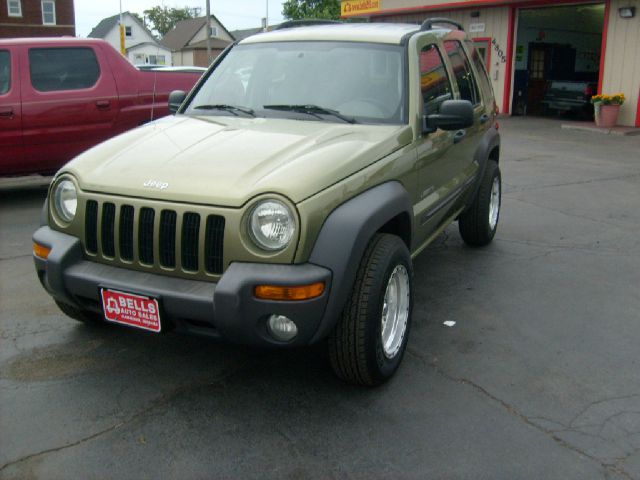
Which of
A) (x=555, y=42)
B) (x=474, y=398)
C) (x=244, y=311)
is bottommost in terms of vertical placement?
(x=474, y=398)

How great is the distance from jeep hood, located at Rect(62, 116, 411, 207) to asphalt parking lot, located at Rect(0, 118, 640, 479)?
102 centimetres

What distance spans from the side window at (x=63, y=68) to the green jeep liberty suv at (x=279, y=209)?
415 cm

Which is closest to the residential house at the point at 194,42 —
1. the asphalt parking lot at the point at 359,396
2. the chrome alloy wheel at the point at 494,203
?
the chrome alloy wheel at the point at 494,203

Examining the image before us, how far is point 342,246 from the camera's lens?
3020 mm

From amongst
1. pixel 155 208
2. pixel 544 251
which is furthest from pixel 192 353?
pixel 544 251

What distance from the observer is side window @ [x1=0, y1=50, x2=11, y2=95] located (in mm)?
7574

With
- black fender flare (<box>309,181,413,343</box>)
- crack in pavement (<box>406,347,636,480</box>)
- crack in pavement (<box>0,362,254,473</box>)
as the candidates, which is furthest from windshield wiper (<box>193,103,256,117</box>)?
crack in pavement (<box>406,347,636,480</box>)

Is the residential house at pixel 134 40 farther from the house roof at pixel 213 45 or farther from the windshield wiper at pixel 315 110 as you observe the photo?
the windshield wiper at pixel 315 110

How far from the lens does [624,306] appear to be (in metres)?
4.70

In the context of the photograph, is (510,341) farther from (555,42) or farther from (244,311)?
(555,42)

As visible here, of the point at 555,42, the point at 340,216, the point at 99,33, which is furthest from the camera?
the point at 99,33

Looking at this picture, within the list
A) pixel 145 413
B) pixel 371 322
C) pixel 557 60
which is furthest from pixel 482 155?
pixel 557 60

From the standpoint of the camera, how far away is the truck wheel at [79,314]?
13.0ft

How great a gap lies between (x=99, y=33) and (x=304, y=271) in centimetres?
7218
